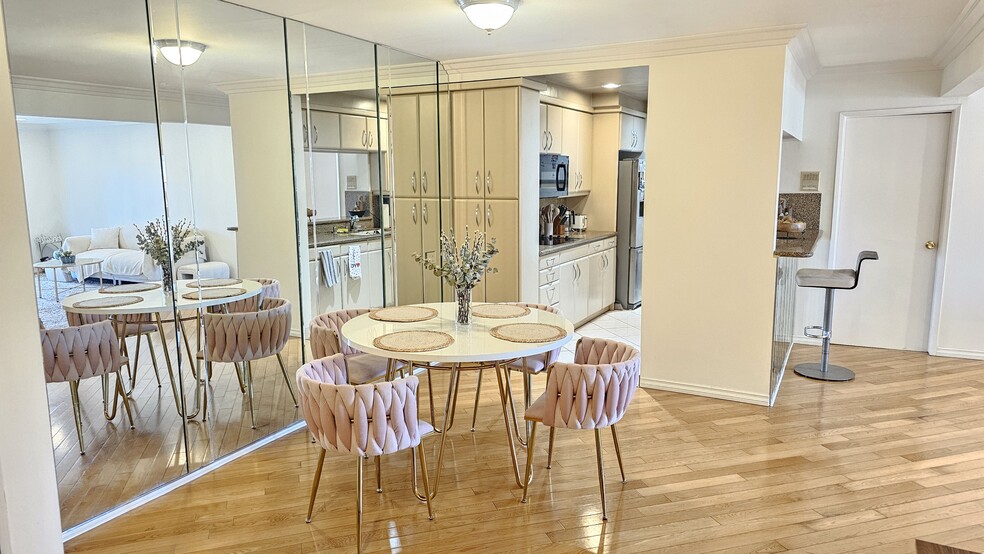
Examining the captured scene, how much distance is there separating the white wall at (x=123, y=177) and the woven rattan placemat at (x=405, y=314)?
82 cm

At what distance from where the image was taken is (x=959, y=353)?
5273 millimetres

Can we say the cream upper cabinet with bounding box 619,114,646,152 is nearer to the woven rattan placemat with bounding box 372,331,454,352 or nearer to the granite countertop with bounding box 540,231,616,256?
the granite countertop with bounding box 540,231,616,256

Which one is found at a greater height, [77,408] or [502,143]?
[502,143]

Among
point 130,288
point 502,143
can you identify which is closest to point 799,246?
point 502,143

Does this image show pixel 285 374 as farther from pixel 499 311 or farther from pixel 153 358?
pixel 499 311

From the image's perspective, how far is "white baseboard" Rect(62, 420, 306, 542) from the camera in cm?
270

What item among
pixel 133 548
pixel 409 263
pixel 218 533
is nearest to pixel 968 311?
pixel 409 263

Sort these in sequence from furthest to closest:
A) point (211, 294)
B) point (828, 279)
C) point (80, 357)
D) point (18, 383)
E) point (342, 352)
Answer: point (828, 279) < point (342, 352) < point (211, 294) < point (80, 357) < point (18, 383)

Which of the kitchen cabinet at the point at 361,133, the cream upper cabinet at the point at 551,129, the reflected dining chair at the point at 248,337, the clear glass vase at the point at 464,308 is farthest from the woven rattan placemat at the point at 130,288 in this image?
the cream upper cabinet at the point at 551,129

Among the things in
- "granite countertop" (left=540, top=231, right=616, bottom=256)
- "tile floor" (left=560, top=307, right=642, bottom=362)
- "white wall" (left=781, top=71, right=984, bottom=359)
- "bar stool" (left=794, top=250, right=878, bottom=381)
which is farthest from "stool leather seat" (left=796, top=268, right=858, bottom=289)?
"granite countertop" (left=540, top=231, right=616, bottom=256)

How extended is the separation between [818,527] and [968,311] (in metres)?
3.57

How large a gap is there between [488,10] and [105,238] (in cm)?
203

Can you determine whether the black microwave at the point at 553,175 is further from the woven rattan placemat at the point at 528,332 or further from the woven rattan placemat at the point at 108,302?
the woven rattan placemat at the point at 108,302

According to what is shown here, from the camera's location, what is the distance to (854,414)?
406 centimetres
